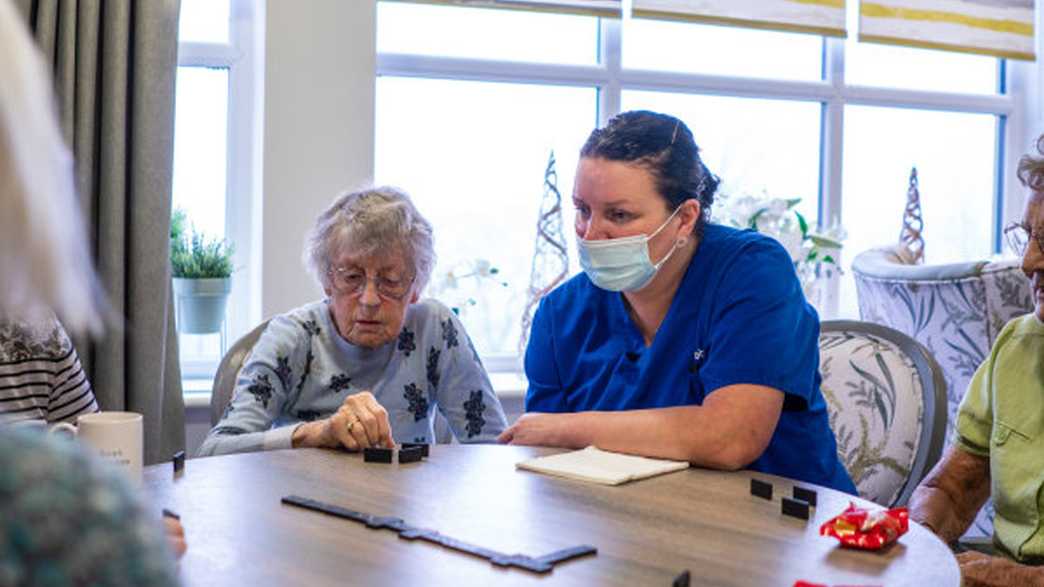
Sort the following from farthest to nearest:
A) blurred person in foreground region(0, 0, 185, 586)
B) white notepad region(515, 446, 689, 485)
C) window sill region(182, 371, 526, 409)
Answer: window sill region(182, 371, 526, 409)
white notepad region(515, 446, 689, 485)
blurred person in foreground region(0, 0, 185, 586)

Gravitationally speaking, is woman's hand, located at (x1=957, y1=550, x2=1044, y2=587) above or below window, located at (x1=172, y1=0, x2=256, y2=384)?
below

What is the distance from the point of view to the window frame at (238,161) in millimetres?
3256

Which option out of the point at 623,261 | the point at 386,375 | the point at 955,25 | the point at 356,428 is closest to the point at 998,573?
the point at 623,261

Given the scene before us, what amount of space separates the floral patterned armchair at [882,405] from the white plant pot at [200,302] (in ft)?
5.38

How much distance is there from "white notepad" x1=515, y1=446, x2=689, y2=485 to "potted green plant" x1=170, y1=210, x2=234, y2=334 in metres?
1.63

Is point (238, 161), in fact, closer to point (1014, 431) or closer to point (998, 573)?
point (1014, 431)

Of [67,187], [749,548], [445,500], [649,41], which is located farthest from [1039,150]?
[649,41]

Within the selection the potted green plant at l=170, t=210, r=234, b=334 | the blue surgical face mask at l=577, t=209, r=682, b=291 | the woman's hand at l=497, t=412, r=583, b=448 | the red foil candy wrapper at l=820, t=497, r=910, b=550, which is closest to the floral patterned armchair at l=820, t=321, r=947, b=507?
the blue surgical face mask at l=577, t=209, r=682, b=291

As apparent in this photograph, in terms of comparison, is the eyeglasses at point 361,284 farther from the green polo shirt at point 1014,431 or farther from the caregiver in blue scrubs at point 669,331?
the green polo shirt at point 1014,431

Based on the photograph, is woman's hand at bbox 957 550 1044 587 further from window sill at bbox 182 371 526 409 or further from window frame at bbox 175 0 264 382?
window frame at bbox 175 0 264 382

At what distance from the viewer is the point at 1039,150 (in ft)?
6.09

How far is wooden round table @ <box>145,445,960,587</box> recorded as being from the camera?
1.15 meters

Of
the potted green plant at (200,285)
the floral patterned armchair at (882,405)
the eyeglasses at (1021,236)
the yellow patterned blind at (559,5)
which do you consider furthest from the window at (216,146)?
the eyeglasses at (1021,236)

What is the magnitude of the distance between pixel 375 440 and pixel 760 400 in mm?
593
